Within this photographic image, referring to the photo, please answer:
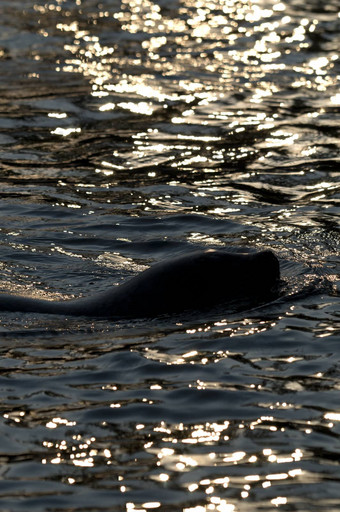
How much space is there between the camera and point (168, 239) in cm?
1075

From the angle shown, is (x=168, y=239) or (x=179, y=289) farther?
(x=168, y=239)

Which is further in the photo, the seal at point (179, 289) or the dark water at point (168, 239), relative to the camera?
the seal at point (179, 289)

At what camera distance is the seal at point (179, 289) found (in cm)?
848

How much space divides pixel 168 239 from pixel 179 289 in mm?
2247

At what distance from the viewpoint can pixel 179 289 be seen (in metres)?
8.54

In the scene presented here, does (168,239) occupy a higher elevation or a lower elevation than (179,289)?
higher

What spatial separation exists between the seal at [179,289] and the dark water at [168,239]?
6.6 inches

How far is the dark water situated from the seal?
169 mm

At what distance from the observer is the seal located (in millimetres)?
8484

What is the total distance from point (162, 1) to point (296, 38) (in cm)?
440

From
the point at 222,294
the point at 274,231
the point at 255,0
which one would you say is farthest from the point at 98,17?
the point at 222,294

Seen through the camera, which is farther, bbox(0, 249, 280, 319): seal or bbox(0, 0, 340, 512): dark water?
bbox(0, 249, 280, 319): seal

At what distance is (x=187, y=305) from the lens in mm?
8531

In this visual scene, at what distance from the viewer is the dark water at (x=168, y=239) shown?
611 centimetres
